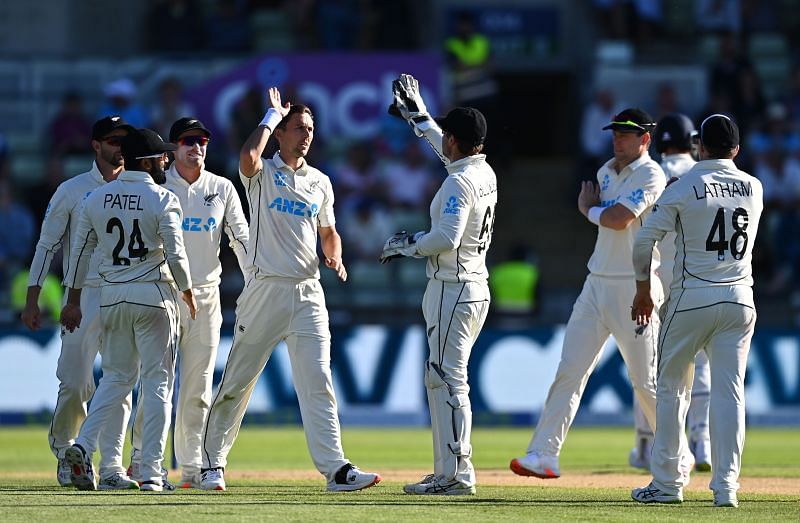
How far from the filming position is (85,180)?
11.4 metres

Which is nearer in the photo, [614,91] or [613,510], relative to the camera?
[613,510]

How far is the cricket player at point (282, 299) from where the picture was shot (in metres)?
10.7

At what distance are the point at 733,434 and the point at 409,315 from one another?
10.9m

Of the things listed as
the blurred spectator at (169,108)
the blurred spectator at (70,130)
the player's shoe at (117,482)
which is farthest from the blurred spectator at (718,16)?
the player's shoe at (117,482)

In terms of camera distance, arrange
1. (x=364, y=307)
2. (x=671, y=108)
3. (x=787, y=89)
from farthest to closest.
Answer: (x=787, y=89) < (x=671, y=108) < (x=364, y=307)

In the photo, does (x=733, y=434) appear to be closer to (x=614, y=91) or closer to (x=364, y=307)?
(x=364, y=307)

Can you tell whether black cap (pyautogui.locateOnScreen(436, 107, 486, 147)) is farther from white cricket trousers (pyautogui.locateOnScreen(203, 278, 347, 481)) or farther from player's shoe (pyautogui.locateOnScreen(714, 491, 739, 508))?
player's shoe (pyautogui.locateOnScreen(714, 491, 739, 508))

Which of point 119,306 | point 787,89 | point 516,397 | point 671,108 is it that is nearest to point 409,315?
point 516,397

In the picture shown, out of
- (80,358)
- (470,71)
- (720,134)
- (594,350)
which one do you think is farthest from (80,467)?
(470,71)

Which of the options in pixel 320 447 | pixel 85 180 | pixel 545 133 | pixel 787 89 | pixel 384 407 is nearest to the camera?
pixel 320 447

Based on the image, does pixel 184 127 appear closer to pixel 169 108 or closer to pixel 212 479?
pixel 212 479

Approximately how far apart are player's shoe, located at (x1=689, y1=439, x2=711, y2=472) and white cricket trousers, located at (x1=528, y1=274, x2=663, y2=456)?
1762mm

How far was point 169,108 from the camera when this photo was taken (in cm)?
2245

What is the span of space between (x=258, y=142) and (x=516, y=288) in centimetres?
1035
